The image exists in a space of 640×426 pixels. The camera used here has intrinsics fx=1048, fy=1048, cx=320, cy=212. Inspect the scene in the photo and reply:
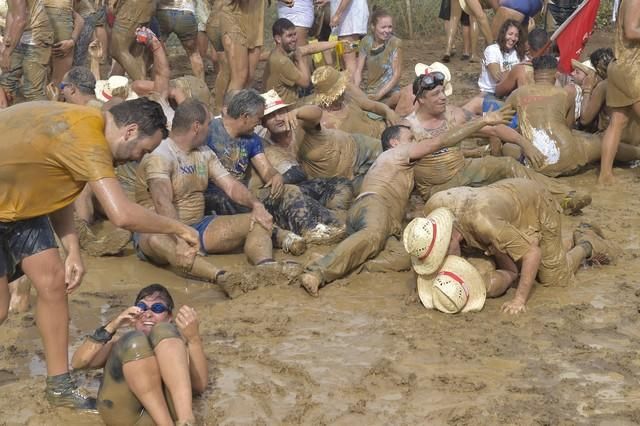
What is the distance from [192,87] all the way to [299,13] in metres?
2.03

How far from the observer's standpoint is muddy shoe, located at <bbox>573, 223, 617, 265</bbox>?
715 centimetres

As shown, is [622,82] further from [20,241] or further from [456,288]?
[20,241]

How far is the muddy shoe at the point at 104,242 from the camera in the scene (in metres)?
Answer: 7.33

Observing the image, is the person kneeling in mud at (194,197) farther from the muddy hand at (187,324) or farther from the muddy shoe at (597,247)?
the muddy shoe at (597,247)

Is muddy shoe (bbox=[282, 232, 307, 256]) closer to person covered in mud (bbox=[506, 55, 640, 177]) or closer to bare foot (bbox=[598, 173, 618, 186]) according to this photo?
person covered in mud (bbox=[506, 55, 640, 177])

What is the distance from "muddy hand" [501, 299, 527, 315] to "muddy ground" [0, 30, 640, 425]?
4 cm

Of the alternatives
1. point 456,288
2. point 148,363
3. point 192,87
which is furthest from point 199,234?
point 148,363

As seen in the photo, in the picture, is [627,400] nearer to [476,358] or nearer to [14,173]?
Answer: [476,358]

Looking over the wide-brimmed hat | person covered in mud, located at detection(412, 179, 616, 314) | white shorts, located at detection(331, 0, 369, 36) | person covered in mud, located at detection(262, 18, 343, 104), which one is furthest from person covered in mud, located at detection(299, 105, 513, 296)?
white shorts, located at detection(331, 0, 369, 36)

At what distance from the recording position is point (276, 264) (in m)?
6.91

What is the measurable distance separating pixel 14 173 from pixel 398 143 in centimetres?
385

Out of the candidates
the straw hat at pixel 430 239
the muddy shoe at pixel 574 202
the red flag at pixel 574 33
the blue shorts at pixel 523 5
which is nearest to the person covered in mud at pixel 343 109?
the muddy shoe at pixel 574 202

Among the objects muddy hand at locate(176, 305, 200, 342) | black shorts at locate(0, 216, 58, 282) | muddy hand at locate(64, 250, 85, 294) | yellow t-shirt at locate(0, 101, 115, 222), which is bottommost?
muddy hand at locate(176, 305, 200, 342)

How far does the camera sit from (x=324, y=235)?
7.64 m
